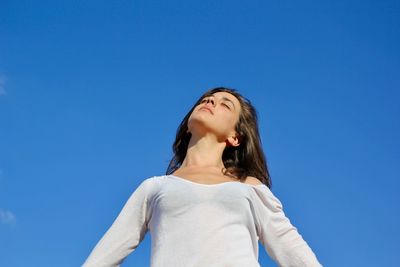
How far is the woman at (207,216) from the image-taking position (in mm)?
5145

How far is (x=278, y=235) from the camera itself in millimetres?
5641

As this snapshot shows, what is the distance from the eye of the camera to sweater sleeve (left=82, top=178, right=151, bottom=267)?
541 cm

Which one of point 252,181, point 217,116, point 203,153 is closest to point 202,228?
point 252,181

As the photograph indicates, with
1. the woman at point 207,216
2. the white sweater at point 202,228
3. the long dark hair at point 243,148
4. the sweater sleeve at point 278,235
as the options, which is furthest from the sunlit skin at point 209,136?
the white sweater at point 202,228

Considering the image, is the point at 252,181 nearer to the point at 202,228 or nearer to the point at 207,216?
the point at 207,216

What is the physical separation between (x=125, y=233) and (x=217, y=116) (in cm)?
159

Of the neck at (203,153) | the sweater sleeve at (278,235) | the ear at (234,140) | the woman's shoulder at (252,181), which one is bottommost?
the sweater sleeve at (278,235)

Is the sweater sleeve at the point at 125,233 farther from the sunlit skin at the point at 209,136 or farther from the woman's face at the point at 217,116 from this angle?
the woman's face at the point at 217,116

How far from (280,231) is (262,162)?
118cm

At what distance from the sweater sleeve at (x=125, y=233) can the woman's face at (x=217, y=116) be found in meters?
0.83

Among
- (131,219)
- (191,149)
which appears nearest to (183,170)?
(191,149)

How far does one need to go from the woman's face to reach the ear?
3cm

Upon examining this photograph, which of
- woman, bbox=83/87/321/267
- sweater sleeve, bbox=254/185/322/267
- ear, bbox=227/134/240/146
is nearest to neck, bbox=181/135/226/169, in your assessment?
woman, bbox=83/87/321/267

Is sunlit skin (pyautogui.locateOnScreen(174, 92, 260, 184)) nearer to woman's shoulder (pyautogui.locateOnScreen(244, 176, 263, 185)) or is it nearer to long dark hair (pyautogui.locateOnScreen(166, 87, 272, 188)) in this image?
woman's shoulder (pyautogui.locateOnScreen(244, 176, 263, 185))
